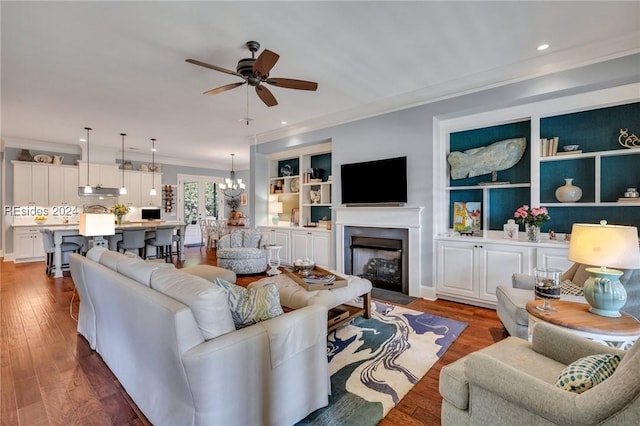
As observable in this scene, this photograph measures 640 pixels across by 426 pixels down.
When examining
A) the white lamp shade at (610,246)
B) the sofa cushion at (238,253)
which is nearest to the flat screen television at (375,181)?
the sofa cushion at (238,253)

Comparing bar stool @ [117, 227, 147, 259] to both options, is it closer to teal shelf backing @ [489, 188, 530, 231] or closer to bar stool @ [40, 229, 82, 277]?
bar stool @ [40, 229, 82, 277]

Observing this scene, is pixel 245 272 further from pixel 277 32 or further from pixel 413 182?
pixel 277 32

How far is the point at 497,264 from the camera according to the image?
3.64 metres

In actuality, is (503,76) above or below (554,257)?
above

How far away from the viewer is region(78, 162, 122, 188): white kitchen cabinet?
299 inches

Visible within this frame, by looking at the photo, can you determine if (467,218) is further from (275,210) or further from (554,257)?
(275,210)

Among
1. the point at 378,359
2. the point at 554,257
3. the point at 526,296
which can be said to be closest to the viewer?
the point at 378,359

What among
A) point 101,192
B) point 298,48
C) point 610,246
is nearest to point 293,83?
point 298,48

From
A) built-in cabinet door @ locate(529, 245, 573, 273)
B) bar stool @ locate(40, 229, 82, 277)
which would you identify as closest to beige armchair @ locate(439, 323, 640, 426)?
built-in cabinet door @ locate(529, 245, 573, 273)

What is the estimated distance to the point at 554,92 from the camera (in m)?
3.28

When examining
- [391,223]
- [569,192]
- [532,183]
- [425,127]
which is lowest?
[391,223]

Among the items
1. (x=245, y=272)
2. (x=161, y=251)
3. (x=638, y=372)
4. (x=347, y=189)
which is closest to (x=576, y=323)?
(x=638, y=372)

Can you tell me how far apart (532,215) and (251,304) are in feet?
11.1

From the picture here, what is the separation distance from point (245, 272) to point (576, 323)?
486 cm
